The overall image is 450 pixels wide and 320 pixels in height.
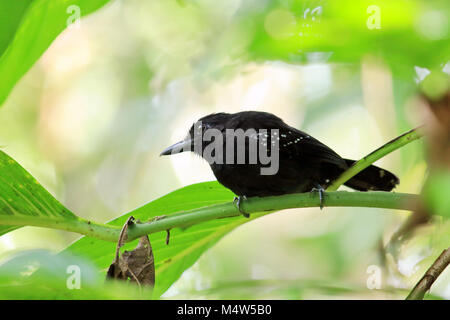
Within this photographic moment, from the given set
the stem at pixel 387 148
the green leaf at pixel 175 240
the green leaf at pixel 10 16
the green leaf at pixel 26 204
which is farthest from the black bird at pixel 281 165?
the green leaf at pixel 10 16

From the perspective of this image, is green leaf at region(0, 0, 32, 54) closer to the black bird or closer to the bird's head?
the black bird

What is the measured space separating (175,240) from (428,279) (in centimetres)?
84

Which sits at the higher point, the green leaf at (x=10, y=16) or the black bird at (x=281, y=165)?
the green leaf at (x=10, y=16)

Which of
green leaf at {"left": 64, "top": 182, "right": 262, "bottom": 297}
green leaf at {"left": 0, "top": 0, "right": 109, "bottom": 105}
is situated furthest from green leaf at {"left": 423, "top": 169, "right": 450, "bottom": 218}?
green leaf at {"left": 64, "top": 182, "right": 262, "bottom": 297}

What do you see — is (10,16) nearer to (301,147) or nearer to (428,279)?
(428,279)

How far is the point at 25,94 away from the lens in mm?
4992

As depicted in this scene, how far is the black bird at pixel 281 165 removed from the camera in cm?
212

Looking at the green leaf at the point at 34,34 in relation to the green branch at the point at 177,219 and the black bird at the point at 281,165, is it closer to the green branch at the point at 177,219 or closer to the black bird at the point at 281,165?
the green branch at the point at 177,219

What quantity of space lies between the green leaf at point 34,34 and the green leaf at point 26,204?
0.92 ft

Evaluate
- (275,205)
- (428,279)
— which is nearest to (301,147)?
(275,205)

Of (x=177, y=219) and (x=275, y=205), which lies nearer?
(x=177, y=219)

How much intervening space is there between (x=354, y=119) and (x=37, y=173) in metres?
2.73

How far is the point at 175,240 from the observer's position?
172 cm

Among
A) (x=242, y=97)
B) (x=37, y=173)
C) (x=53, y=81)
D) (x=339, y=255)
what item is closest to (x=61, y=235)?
(x=37, y=173)
